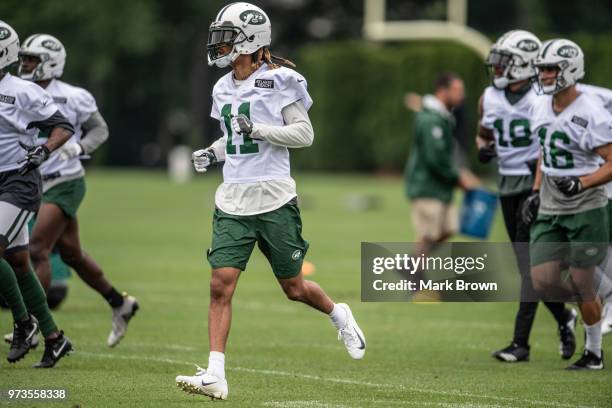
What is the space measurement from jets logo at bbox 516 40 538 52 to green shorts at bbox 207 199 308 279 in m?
2.54

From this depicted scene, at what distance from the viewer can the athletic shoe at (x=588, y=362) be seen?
8.16 metres

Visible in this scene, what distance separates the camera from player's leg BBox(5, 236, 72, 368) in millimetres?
7918

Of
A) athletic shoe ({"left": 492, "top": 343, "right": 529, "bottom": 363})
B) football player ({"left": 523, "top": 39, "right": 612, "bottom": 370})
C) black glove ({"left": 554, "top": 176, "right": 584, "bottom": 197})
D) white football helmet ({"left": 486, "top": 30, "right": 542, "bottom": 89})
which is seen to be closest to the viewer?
black glove ({"left": 554, "top": 176, "right": 584, "bottom": 197})

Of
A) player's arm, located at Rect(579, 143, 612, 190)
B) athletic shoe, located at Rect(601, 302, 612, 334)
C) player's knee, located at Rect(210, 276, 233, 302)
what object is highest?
player's arm, located at Rect(579, 143, 612, 190)

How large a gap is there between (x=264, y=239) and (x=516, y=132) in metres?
2.62

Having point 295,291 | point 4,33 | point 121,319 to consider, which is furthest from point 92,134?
point 295,291

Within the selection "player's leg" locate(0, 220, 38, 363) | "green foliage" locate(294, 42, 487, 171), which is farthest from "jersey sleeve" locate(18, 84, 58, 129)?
"green foliage" locate(294, 42, 487, 171)

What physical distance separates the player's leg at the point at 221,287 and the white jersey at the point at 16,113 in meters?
1.43

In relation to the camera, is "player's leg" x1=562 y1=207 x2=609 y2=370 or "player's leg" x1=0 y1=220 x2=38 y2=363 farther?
"player's leg" x1=562 y1=207 x2=609 y2=370

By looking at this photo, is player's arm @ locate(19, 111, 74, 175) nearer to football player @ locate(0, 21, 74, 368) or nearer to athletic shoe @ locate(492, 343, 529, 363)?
football player @ locate(0, 21, 74, 368)

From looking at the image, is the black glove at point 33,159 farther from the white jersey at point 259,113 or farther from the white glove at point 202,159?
the white jersey at point 259,113

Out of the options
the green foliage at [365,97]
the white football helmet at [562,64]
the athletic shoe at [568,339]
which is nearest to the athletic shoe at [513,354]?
the athletic shoe at [568,339]

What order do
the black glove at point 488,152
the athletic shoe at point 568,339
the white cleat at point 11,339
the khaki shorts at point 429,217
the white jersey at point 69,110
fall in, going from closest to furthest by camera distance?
the white cleat at point 11,339 < the athletic shoe at point 568,339 < the white jersey at point 69,110 < the black glove at point 488,152 < the khaki shorts at point 429,217

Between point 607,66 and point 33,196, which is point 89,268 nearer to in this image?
point 33,196
